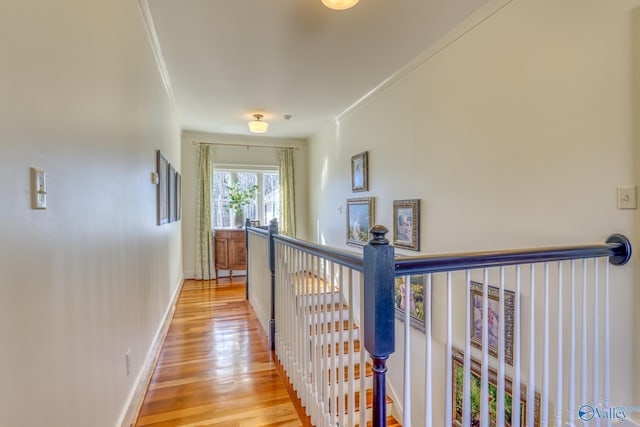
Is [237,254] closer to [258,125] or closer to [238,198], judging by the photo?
[238,198]

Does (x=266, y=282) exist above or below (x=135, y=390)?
above

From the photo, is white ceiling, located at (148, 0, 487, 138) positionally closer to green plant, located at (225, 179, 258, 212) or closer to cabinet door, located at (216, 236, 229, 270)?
green plant, located at (225, 179, 258, 212)

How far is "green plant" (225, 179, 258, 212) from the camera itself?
19.7 ft

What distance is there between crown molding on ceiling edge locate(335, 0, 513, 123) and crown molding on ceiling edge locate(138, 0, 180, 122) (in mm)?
2186

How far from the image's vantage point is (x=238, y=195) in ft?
19.7

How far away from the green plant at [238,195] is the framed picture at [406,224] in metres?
3.54

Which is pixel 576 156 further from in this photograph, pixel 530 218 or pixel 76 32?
pixel 76 32

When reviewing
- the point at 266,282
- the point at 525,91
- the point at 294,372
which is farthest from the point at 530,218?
the point at 266,282

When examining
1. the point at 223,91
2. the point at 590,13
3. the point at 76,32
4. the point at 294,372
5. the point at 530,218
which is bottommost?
the point at 294,372

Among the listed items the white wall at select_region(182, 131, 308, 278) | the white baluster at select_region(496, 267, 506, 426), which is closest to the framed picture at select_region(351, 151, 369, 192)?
the white wall at select_region(182, 131, 308, 278)

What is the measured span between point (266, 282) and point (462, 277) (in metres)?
1.77

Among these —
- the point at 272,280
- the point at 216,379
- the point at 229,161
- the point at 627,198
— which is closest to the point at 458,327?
the point at 627,198

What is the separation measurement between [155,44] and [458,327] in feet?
10.9

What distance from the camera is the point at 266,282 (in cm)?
310
